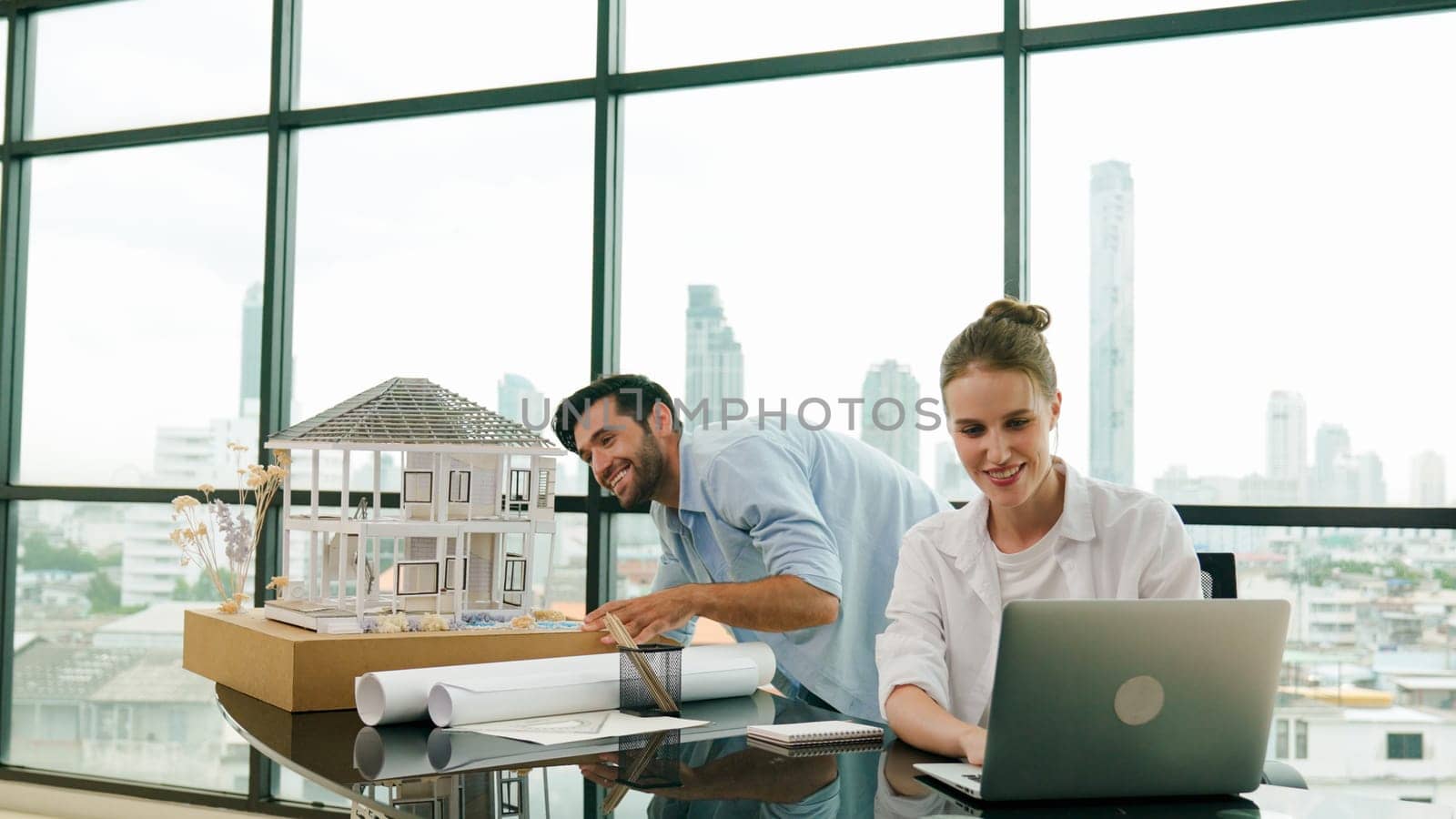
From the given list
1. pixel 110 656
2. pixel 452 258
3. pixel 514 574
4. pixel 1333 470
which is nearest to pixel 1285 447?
pixel 1333 470

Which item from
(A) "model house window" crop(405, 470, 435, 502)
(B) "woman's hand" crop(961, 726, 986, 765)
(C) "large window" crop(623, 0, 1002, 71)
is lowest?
(B) "woman's hand" crop(961, 726, 986, 765)

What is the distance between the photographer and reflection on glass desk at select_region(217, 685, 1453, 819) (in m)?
1.26

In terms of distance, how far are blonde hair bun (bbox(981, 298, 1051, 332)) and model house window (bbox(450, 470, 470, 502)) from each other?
0.87 meters

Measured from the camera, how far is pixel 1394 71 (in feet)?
9.21

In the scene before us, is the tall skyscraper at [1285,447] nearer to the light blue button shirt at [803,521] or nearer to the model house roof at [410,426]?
the light blue button shirt at [803,521]

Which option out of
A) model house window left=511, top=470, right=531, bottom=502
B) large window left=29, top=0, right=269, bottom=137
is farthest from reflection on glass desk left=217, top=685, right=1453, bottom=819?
large window left=29, top=0, right=269, bottom=137

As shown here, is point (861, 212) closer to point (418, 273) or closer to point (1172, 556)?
point (418, 273)

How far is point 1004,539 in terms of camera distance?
1891mm

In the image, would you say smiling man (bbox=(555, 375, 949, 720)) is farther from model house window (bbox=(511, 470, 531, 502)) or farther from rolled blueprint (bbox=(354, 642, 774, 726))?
rolled blueprint (bbox=(354, 642, 774, 726))

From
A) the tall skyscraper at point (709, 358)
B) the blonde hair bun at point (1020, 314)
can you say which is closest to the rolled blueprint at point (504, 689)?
the blonde hair bun at point (1020, 314)

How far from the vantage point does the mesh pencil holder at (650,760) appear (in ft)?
4.53

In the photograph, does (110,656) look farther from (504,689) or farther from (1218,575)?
(1218,575)

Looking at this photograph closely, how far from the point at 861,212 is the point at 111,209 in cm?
247

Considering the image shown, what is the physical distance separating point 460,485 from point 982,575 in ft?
2.77
